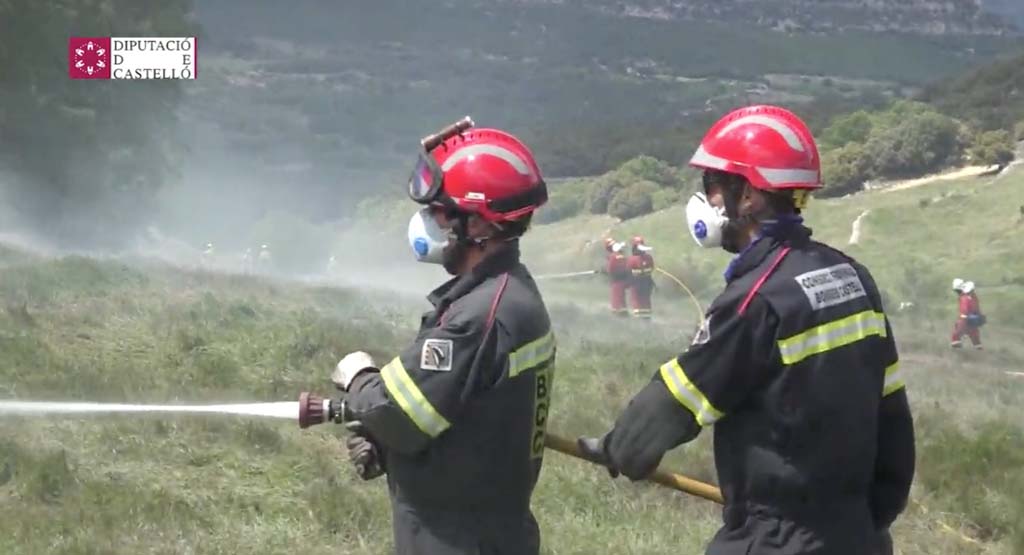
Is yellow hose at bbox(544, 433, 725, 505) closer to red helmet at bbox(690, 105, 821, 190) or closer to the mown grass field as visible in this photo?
red helmet at bbox(690, 105, 821, 190)

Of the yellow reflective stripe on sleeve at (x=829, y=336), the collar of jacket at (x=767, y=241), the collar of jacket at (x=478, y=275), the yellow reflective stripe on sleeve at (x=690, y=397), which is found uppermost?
the collar of jacket at (x=767, y=241)

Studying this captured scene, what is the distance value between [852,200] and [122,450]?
89.8 ft

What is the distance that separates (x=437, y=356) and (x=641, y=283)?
1747cm

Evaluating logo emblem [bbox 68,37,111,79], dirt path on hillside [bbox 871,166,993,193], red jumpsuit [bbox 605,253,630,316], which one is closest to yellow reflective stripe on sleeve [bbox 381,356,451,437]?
red jumpsuit [bbox 605,253,630,316]

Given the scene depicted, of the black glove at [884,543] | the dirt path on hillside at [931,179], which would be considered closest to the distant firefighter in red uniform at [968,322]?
the dirt path on hillside at [931,179]

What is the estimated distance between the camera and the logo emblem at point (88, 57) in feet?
100

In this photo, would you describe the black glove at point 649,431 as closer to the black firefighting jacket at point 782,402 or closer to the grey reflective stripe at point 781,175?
the black firefighting jacket at point 782,402

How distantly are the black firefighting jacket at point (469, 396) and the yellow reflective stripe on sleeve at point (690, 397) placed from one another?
1.55 feet

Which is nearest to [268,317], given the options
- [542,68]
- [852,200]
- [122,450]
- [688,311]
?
[122,450]

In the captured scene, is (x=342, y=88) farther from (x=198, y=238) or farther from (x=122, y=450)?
(x=122, y=450)

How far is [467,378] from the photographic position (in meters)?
3.67

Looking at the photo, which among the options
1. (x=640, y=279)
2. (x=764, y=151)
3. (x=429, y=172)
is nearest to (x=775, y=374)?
(x=764, y=151)

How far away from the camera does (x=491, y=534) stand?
3867mm

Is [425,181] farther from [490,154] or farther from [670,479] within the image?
[670,479]
